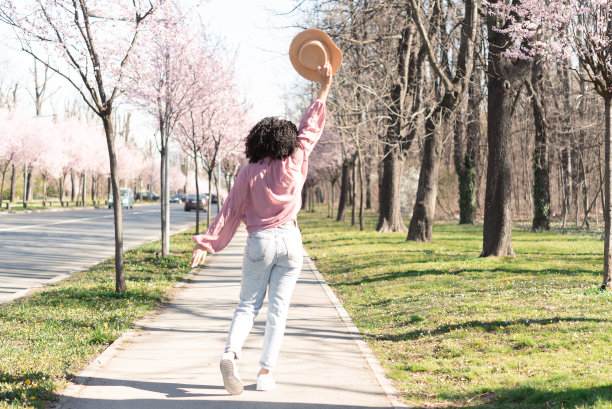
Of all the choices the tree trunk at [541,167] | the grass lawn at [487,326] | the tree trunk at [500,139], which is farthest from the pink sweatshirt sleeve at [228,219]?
the tree trunk at [541,167]

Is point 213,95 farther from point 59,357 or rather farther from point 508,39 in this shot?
point 59,357

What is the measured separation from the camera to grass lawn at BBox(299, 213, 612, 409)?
469 centimetres

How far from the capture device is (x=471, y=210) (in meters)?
29.2

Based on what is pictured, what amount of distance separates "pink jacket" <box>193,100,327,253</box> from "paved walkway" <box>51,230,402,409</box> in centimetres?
117

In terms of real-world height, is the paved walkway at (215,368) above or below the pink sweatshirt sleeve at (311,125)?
below

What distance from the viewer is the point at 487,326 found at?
22.2 feet

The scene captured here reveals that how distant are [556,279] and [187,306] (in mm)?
6049

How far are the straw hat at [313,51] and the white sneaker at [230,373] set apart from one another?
90.7 inches

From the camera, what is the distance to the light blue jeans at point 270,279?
445 cm

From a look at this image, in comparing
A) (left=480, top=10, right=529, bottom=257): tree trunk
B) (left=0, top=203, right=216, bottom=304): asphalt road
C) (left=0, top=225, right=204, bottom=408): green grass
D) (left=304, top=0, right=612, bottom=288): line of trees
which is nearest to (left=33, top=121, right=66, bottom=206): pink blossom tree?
(left=0, top=203, right=216, bottom=304): asphalt road

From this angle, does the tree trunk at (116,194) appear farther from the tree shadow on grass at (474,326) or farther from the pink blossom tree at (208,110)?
the pink blossom tree at (208,110)

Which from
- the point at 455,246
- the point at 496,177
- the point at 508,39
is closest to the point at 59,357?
the point at 496,177

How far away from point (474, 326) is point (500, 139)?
21.5 ft

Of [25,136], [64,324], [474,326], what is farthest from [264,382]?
[25,136]
